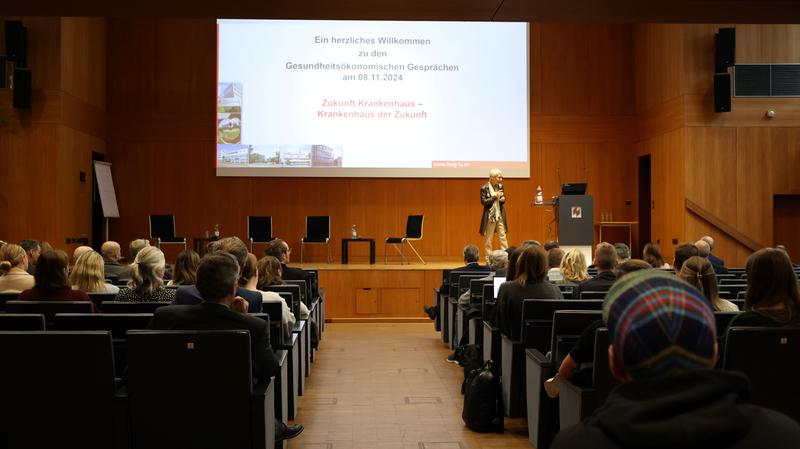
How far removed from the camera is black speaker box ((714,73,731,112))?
11234 mm

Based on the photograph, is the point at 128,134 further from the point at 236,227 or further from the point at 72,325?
the point at 72,325

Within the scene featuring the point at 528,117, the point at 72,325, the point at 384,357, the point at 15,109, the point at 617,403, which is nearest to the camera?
the point at 617,403

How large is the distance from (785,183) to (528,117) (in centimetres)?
422

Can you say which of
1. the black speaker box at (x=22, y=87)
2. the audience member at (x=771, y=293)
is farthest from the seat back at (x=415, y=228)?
the audience member at (x=771, y=293)

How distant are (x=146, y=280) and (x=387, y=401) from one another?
192cm

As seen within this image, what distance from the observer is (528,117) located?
41.5ft

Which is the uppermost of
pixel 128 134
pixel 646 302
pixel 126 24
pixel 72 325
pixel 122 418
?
pixel 126 24

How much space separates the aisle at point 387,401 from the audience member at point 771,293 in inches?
62.8

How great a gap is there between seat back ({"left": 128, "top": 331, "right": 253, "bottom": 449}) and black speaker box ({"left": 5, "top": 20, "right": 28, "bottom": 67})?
957cm

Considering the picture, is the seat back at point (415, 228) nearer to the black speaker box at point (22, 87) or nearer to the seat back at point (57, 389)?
the black speaker box at point (22, 87)

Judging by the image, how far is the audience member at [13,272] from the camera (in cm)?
486

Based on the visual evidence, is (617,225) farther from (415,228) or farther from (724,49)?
(415,228)

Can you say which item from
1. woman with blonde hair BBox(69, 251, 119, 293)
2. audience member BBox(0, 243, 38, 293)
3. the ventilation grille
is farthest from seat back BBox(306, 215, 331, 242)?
woman with blonde hair BBox(69, 251, 119, 293)

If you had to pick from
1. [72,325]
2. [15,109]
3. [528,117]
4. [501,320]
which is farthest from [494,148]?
[72,325]
